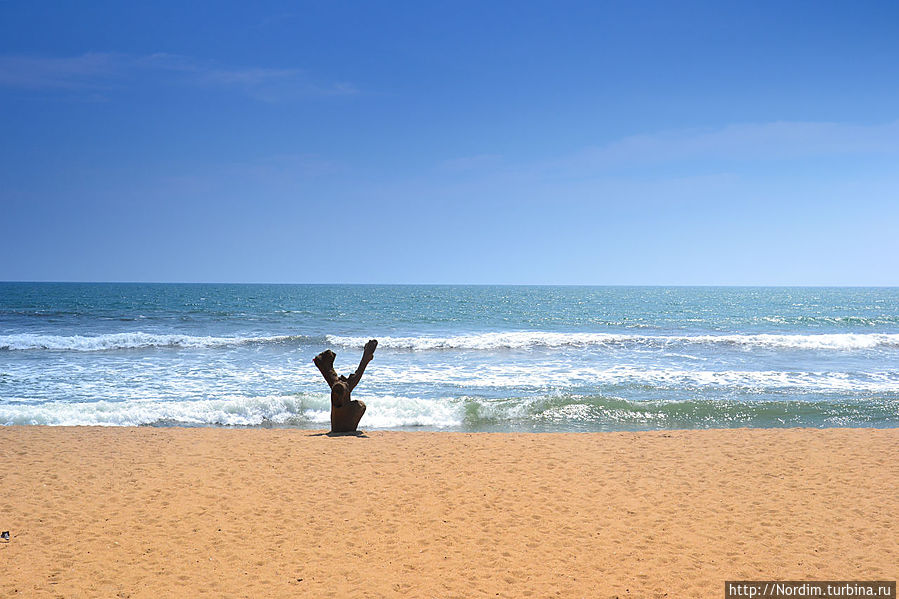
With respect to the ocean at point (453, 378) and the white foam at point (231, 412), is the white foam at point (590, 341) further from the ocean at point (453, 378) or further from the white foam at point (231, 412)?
the white foam at point (231, 412)

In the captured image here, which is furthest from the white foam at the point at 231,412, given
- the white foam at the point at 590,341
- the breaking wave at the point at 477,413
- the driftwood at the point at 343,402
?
the white foam at the point at 590,341

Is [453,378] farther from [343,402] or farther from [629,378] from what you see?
[343,402]

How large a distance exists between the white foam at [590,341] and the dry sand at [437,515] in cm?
1582

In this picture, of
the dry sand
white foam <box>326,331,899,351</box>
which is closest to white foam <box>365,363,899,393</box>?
white foam <box>326,331,899,351</box>

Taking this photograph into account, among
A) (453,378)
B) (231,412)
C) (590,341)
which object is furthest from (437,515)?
(590,341)

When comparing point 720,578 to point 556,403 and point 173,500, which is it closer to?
point 173,500

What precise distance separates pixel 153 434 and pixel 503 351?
16390 millimetres

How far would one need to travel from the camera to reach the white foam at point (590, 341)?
26.2m

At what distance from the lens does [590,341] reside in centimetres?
2795

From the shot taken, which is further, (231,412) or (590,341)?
(590,341)

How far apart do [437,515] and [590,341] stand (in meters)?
22.1

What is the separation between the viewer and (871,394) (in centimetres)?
1548

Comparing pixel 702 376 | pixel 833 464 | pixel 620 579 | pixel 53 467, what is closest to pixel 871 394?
pixel 702 376

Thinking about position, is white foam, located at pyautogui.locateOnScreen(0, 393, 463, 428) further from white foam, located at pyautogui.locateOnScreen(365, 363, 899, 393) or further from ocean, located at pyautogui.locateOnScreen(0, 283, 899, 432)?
white foam, located at pyautogui.locateOnScreen(365, 363, 899, 393)
